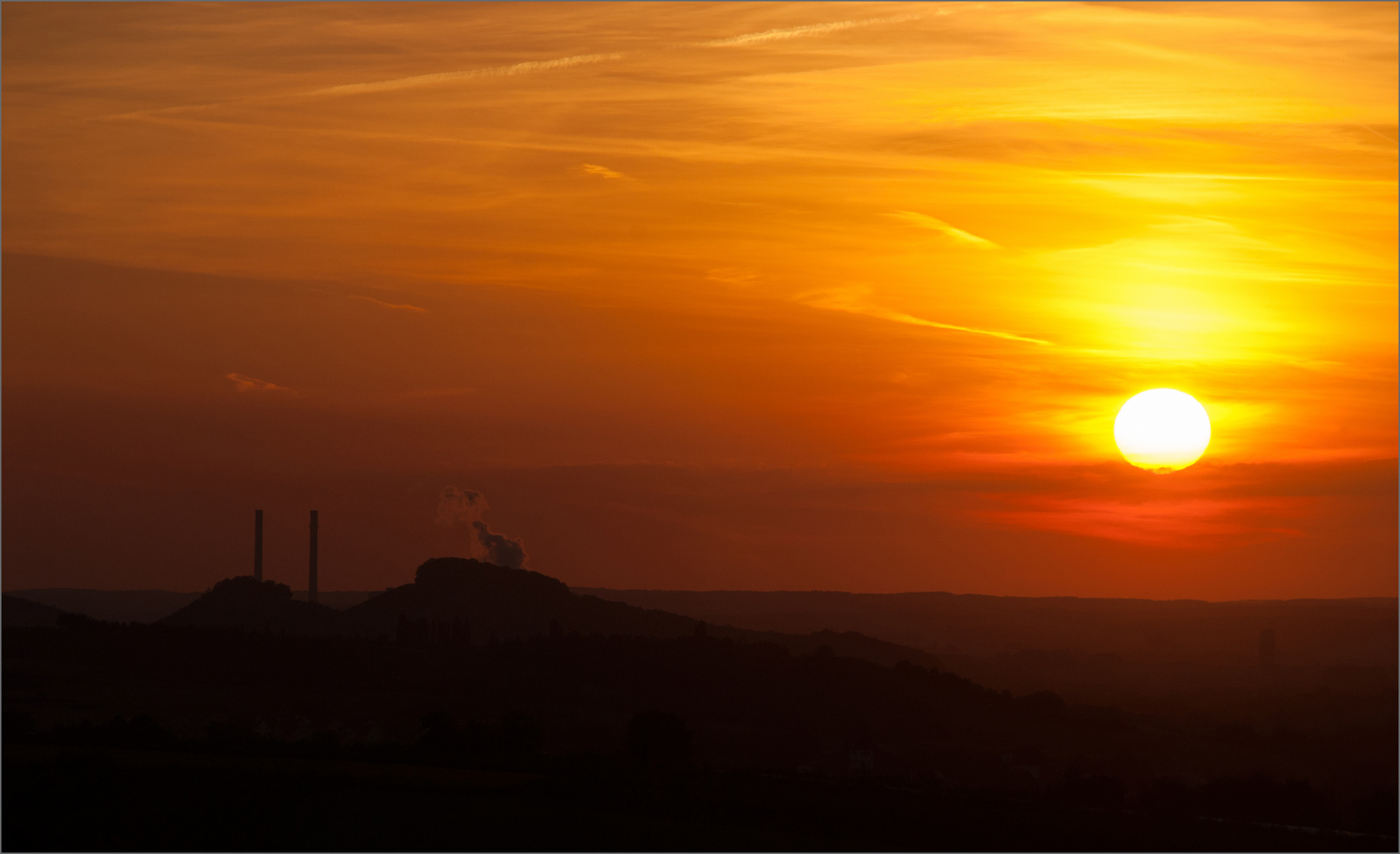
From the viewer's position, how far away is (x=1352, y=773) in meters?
102

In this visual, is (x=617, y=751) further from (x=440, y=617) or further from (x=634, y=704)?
(x=440, y=617)

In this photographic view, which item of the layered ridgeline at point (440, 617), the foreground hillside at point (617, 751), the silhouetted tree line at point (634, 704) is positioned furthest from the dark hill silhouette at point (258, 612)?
the foreground hillside at point (617, 751)

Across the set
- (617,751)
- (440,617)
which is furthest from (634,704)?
(440,617)

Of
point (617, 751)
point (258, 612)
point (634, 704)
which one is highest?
point (258, 612)

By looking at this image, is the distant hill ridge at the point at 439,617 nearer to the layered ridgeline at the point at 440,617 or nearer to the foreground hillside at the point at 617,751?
the layered ridgeline at the point at 440,617

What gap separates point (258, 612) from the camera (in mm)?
183000

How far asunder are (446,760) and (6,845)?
17.4m

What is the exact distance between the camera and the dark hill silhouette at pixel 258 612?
7082 inches

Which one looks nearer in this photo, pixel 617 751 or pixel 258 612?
pixel 617 751

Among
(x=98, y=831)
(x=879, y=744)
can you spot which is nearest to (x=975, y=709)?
(x=879, y=744)

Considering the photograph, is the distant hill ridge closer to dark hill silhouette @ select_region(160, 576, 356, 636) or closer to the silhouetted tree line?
dark hill silhouette @ select_region(160, 576, 356, 636)

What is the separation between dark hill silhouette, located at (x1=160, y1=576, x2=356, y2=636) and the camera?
180 m

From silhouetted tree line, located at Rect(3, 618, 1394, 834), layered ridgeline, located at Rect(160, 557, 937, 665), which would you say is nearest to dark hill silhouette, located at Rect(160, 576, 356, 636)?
layered ridgeline, located at Rect(160, 557, 937, 665)

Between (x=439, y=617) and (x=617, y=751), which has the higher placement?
(x=439, y=617)
